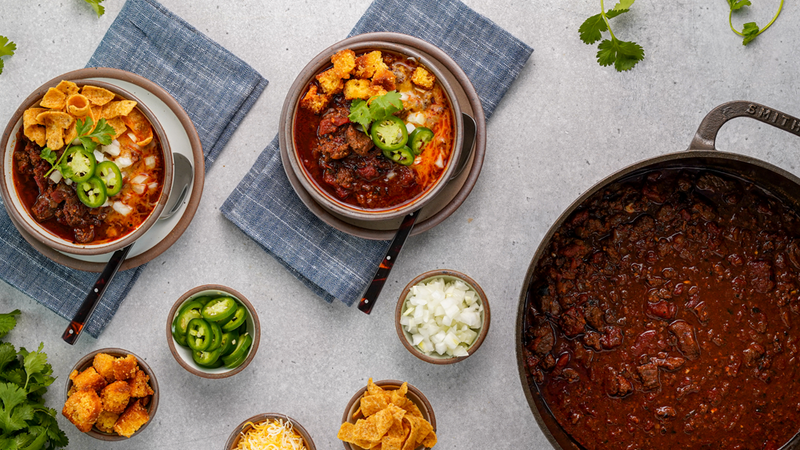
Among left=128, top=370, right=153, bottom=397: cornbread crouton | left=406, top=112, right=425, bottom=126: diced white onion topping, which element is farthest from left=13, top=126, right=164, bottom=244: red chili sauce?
left=406, top=112, right=425, bottom=126: diced white onion topping

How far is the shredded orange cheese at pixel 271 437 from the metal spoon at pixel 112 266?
1.02m

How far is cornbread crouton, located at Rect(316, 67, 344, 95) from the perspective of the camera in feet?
9.02

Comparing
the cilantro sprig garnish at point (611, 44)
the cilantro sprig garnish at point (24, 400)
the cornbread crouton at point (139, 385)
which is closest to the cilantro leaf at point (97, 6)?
the cilantro sprig garnish at point (24, 400)

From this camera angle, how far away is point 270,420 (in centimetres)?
310

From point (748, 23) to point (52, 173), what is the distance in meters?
3.71

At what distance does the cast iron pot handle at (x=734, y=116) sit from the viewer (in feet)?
8.41

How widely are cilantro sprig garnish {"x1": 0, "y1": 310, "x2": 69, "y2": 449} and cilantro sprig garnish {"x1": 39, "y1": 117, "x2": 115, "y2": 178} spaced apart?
1066mm

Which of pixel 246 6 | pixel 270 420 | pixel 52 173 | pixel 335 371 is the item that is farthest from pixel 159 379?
pixel 246 6

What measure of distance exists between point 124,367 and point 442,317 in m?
1.67

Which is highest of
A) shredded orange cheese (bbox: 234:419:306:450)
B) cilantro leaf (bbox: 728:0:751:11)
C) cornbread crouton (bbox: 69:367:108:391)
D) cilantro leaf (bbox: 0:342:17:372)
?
cilantro leaf (bbox: 728:0:751:11)

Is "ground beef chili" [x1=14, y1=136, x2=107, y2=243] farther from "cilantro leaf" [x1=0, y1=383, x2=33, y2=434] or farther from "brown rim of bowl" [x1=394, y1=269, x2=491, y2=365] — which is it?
"brown rim of bowl" [x1=394, y1=269, x2=491, y2=365]

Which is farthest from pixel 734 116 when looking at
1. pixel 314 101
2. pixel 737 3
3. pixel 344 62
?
pixel 314 101

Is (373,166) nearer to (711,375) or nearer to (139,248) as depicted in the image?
(139,248)

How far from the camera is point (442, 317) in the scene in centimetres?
301
